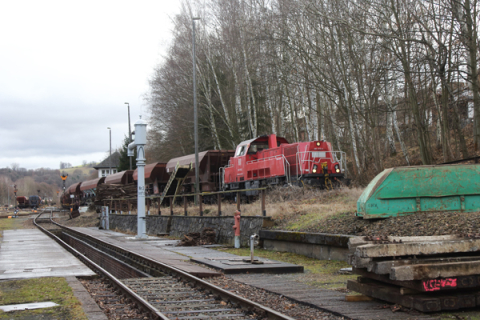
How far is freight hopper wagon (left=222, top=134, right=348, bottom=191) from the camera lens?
65.2 feet

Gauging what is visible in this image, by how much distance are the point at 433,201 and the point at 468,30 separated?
802 cm

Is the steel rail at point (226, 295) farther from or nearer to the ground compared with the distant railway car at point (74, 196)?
nearer to the ground

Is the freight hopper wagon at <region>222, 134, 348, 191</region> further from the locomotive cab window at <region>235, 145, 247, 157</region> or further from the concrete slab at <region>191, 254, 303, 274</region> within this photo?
the concrete slab at <region>191, 254, 303, 274</region>

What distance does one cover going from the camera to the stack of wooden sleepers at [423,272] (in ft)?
18.6

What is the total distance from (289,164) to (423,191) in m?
10.1

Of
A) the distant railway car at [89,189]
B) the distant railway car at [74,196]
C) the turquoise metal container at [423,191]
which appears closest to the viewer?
the turquoise metal container at [423,191]

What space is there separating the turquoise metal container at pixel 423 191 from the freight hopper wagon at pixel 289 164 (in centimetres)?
870

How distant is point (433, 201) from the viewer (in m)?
10.5

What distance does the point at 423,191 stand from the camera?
10.4m

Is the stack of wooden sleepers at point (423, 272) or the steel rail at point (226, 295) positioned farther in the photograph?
the steel rail at point (226, 295)

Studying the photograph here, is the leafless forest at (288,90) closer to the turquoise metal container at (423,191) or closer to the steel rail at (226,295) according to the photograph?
the turquoise metal container at (423,191)

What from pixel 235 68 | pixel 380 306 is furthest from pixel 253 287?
pixel 235 68

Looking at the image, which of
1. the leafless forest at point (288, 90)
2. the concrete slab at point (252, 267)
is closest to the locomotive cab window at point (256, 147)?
the leafless forest at point (288, 90)

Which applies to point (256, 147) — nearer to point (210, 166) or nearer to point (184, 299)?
point (210, 166)
